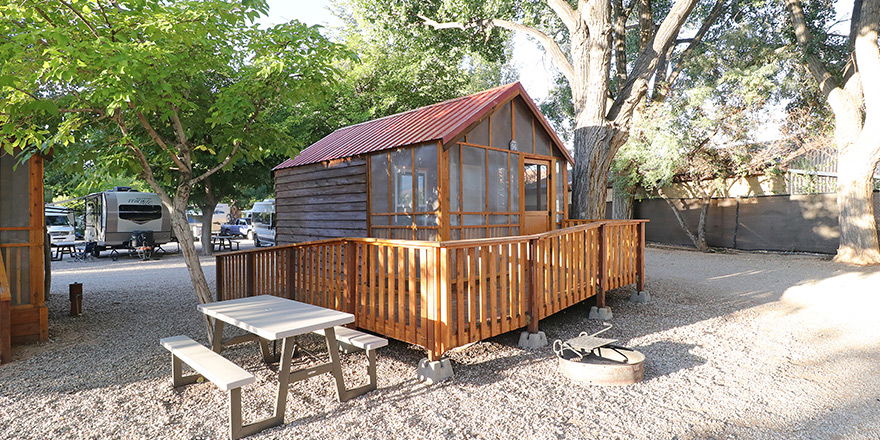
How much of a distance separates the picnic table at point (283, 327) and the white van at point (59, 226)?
18.8 metres

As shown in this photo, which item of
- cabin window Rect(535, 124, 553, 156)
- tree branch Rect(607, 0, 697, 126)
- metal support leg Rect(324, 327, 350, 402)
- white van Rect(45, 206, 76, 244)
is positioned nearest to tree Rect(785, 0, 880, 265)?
tree branch Rect(607, 0, 697, 126)

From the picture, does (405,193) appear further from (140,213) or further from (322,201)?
(140,213)

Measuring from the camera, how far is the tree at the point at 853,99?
36.0 feet

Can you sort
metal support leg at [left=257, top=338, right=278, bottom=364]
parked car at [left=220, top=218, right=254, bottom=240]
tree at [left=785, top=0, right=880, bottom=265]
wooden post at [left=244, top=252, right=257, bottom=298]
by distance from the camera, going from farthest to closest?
parked car at [left=220, top=218, right=254, bottom=240] → tree at [left=785, top=0, right=880, bottom=265] → wooden post at [left=244, top=252, right=257, bottom=298] → metal support leg at [left=257, top=338, right=278, bottom=364]

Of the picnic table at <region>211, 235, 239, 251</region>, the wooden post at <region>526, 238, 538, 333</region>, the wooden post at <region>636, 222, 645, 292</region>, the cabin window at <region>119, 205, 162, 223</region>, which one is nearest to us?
the wooden post at <region>526, 238, 538, 333</region>

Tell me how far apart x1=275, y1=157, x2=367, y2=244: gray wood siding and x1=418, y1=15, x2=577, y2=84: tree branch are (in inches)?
200

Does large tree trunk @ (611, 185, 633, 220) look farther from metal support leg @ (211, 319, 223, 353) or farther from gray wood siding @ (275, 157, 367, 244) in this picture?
metal support leg @ (211, 319, 223, 353)

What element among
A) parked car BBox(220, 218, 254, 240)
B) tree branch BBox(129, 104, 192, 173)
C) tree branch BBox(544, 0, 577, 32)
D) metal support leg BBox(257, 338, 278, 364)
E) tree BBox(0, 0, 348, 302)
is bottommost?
metal support leg BBox(257, 338, 278, 364)

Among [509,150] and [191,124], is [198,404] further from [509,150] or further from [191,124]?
[509,150]

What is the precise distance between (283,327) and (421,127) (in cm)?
552

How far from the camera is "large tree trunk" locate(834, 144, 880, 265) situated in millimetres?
11289

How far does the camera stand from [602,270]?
21.0 feet

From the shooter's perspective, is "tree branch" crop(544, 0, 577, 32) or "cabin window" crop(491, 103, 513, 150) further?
"tree branch" crop(544, 0, 577, 32)

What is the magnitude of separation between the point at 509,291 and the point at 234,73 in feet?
12.8
